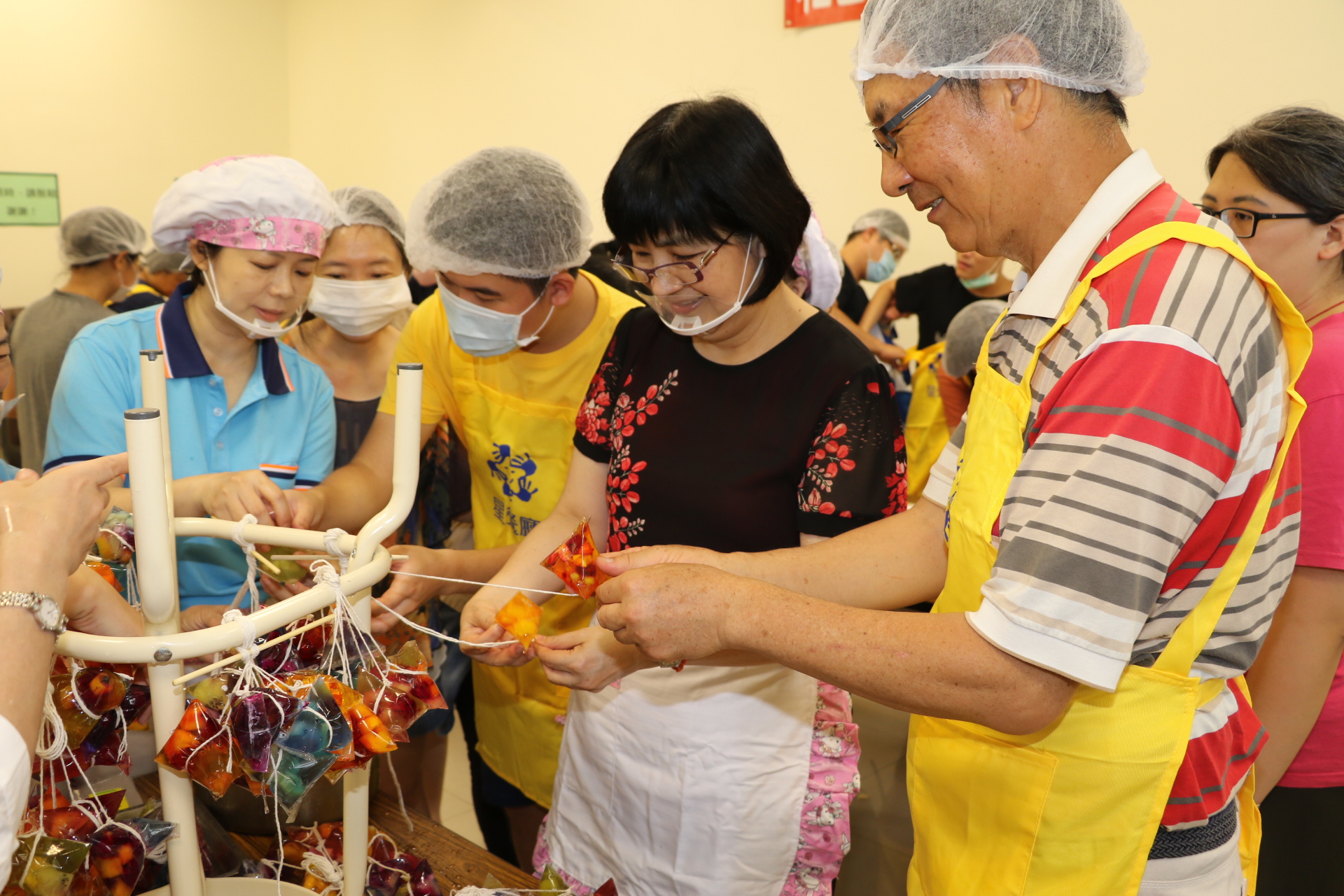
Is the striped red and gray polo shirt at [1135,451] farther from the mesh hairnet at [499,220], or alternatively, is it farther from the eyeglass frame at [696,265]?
the mesh hairnet at [499,220]

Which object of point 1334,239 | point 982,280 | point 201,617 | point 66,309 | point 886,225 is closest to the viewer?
point 201,617

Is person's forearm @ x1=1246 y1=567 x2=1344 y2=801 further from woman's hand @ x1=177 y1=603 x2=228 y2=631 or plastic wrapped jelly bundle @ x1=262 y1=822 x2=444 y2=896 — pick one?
woman's hand @ x1=177 y1=603 x2=228 y2=631

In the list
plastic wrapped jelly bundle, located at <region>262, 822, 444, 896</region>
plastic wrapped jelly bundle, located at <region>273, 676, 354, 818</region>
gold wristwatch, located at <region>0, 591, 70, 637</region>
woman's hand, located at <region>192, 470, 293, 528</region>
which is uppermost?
gold wristwatch, located at <region>0, 591, 70, 637</region>

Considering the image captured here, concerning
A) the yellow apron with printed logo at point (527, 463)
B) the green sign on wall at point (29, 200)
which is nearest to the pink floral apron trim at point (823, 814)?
the yellow apron with printed logo at point (527, 463)

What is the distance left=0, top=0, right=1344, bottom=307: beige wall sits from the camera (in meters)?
3.63

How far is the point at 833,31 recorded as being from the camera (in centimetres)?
444

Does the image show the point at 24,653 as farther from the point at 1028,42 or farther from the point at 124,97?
the point at 124,97

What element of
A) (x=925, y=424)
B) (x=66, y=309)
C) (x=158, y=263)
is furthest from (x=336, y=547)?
(x=158, y=263)

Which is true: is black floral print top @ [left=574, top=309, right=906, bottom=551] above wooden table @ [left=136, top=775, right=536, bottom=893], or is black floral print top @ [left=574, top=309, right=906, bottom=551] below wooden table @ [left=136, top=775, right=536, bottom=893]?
above

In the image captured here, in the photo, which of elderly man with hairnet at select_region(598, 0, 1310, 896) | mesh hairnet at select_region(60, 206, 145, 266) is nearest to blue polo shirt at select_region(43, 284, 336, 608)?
elderly man with hairnet at select_region(598, 0, 1310, 896)

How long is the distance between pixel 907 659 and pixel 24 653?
2.43 ft

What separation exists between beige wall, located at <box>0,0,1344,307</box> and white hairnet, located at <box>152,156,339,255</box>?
2452mm

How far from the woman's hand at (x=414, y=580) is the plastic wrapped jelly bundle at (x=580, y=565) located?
0.32m

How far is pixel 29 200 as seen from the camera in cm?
600
